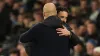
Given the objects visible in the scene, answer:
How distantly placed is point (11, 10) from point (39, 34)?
275 inches

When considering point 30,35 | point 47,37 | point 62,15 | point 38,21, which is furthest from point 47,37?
point 38,21

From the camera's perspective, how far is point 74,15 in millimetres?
11211

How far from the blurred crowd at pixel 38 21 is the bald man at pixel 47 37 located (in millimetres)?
2945

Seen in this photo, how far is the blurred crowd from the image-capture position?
31.8 ft

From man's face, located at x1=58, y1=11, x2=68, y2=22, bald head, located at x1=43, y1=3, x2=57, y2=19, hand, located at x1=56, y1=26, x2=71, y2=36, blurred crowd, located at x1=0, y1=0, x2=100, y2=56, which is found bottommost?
blurred crowd, located at x1=0, y1=0, x2=100, y2=56

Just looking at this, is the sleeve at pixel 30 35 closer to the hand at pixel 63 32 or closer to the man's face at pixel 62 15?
the hand at pixel 63 32

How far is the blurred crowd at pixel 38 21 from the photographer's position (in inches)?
382

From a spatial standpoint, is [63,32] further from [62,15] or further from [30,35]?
[30,35]

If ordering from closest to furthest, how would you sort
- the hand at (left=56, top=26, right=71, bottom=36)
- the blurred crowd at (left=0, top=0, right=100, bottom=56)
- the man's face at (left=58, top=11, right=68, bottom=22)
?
the hand at (left=56, top=26, right=71, bottom=36) → the man's face at (left=58, top=11, right=68, bottom=22) → the blurred crowd at (left=0, top=0, right=100, bottom=56)

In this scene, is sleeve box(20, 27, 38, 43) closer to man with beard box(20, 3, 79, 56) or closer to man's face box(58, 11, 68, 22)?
man with beard box(20, 3, 79, 56)

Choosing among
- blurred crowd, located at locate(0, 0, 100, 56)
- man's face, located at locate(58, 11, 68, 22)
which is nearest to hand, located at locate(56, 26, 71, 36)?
man's face, located at locate(58, 11, 68, 22)

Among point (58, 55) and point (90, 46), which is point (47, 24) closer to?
point (58, 55)

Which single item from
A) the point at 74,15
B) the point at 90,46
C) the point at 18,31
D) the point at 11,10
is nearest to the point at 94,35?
the point at 90,46

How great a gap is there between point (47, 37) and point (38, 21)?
16.8 ft
